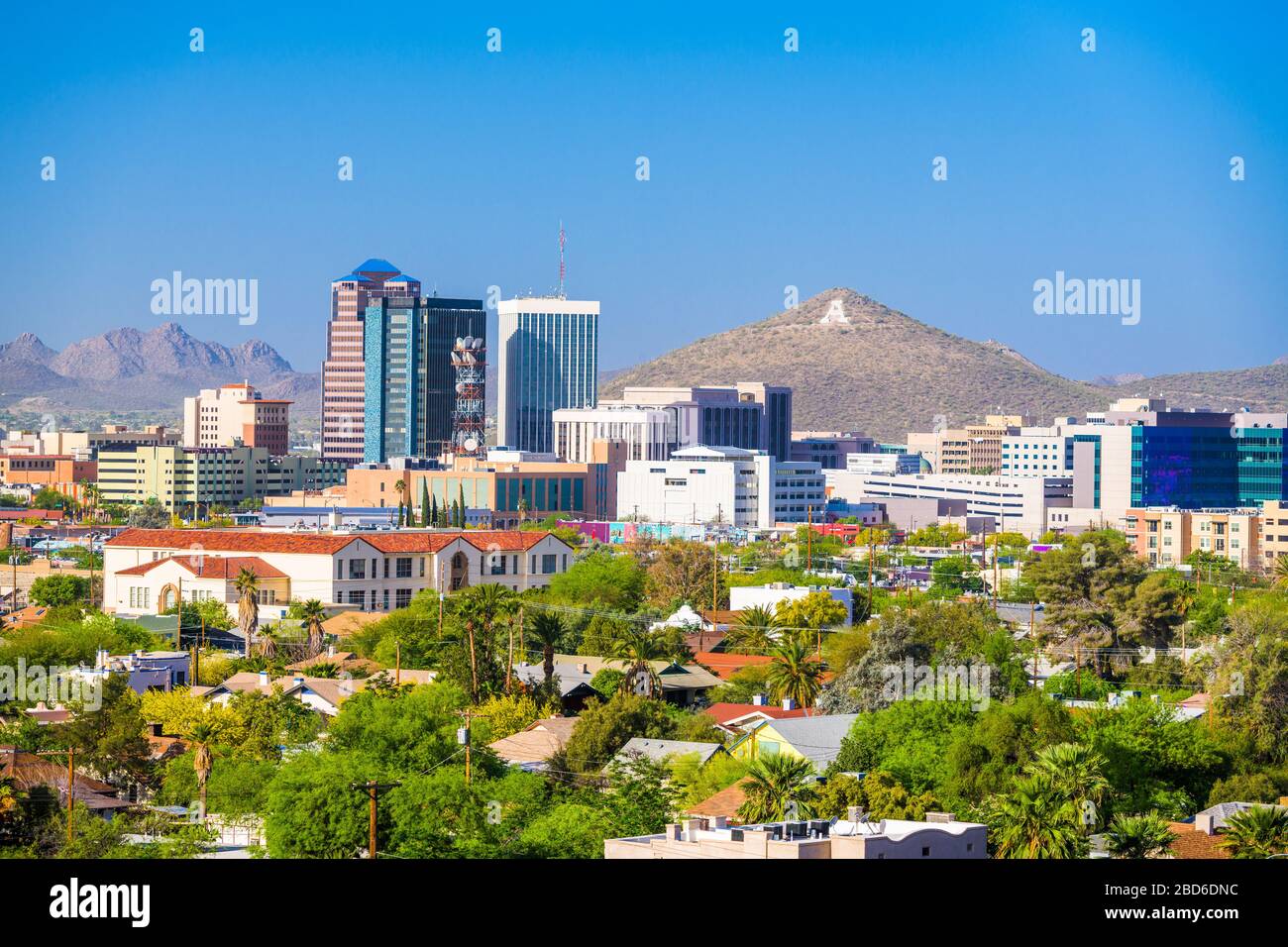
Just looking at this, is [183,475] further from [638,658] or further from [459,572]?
[638,658]

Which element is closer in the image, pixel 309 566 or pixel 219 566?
pixel 219 566

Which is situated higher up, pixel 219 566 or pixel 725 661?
pixel 219 566

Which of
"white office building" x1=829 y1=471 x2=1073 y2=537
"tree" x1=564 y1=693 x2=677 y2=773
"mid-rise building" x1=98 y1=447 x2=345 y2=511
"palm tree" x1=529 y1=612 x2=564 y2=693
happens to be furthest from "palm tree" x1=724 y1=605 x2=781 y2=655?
"mid-rise building" x1=98 y1=447 x2=345 y2=511

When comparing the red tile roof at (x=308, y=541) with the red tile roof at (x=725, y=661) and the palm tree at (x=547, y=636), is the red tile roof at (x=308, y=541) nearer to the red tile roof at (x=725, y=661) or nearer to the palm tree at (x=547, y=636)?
the red tile roof at (x=725, y=661)

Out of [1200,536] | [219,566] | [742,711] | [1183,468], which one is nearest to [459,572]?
[219,566]

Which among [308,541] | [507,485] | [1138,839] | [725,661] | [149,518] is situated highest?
[507,485]

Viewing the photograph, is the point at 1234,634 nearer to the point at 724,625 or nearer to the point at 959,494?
the point at 724,625

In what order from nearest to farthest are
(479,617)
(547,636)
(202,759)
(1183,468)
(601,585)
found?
1. (202,759)
2. (547,636)
3. (479,617)
4. (601,585)
5. (1183,468)

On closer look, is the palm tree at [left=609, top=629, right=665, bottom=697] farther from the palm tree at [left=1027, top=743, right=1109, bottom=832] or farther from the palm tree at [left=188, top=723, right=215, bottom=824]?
the palm tree at [left=1027, top=743, right=1109, bottom=832]
